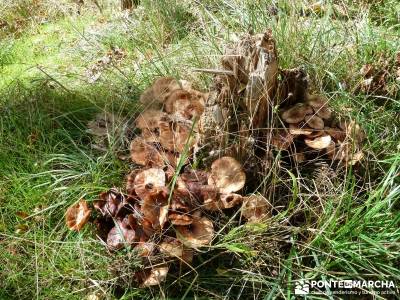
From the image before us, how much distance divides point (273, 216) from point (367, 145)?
0.78 metres

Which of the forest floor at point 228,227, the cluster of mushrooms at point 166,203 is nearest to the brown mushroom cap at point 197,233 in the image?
the cluster of mushrooms at point 166,203

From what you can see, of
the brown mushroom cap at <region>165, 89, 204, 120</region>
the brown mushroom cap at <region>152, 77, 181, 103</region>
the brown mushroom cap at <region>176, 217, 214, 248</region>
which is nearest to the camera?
the brown mushroom cap at <region>176, 217, 214, 248</region>

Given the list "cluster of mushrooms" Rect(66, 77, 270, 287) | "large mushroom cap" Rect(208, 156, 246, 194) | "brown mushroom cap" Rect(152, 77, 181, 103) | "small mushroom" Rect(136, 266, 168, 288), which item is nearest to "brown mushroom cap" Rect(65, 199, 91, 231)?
"cluster of mushrooms" Rect(66, 77, 270, 287)

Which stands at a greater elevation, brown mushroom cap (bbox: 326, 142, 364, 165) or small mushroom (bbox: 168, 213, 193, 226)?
small mushroom (bbox: 168, 213, 193, 226)

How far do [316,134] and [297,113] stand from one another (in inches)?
6.2

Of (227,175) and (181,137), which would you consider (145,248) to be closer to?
(227,175)

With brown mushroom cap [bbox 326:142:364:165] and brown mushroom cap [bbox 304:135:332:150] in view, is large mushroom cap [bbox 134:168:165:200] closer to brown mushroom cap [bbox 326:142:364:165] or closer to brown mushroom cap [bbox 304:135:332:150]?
brown mushroom cap [bbox 304:135:332:150]

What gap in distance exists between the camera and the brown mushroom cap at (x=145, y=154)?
89.4 inches

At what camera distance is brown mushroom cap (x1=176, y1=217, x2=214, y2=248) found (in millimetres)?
1913

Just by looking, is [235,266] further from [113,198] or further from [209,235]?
[113,198]

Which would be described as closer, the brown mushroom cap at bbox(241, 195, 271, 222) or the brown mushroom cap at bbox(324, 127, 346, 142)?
the brown mushroom cap at bbox(241, 195, 271, 222)

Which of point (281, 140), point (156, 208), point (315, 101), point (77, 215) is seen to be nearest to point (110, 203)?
point (77, 215)

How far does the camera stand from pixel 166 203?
6.56 feet

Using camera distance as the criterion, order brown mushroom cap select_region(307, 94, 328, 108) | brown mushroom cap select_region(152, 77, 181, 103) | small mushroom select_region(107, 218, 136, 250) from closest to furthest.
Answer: small mushroom select_region(107, 218, 136, 250) < brown mushroom cap select_region(307, 94, 328, 108) < brown mushroom cap select_region(152, 77, 181, 103)
